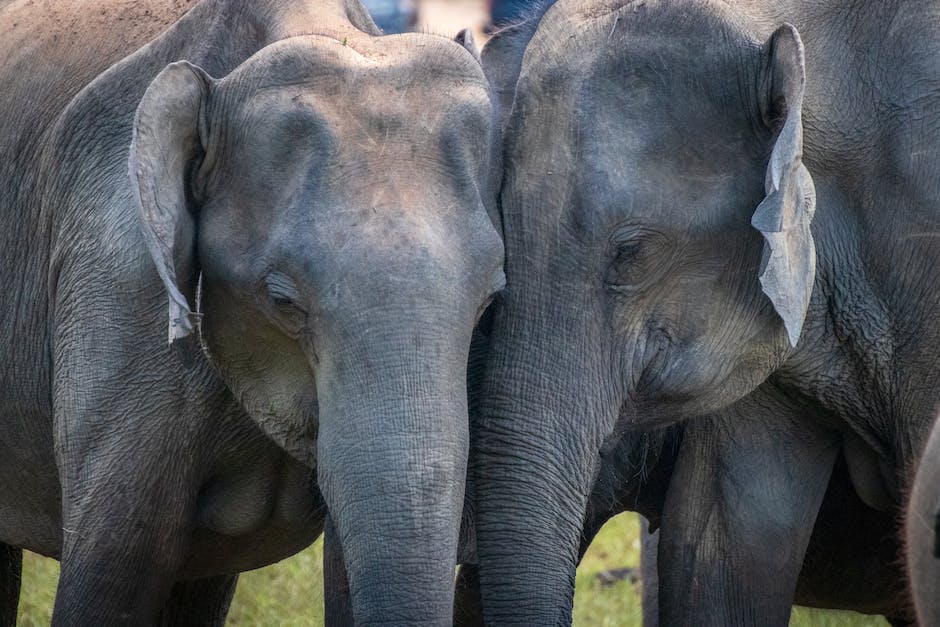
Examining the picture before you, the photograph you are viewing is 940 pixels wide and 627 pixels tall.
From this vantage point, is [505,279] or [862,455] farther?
[862,455]

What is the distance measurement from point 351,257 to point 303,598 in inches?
96.5

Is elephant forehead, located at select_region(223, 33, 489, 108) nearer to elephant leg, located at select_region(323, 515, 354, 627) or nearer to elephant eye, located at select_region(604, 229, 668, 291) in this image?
elephant eye, located at select_region(604, 229, 668, 291)

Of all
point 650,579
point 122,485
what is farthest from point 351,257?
point 650,579

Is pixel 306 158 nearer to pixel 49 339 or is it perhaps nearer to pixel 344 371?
pixel 344 371

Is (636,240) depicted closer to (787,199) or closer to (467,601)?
(787,199)

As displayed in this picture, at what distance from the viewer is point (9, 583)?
4438 millimetres

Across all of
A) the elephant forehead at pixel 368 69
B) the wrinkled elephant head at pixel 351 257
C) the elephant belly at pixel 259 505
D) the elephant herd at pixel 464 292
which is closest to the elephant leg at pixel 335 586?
A: the elephant herd at pixel 464 292

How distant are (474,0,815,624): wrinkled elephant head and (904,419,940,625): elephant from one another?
0.64 metres

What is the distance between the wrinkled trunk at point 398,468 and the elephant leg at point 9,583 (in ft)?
5.74

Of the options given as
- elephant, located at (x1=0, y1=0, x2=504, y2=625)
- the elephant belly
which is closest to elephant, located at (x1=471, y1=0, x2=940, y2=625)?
elephant, located at (x1=0, y1=0, x2=504, y2=625)

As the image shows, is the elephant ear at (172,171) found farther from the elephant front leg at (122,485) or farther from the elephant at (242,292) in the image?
the elephant front leg at (122,485)

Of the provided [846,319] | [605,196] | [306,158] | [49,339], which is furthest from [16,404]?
[846,319]

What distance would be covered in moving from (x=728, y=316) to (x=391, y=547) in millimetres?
907

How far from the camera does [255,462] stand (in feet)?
11.5
